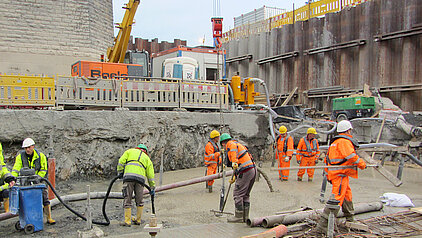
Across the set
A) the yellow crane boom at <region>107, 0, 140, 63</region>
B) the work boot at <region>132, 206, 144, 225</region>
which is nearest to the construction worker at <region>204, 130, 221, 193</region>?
the work boot at <region>132, 206, 144, 225</region>

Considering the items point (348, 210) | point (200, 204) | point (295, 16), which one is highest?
point (295, 16)

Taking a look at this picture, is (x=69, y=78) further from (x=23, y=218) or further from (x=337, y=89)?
(x=337, y=89)

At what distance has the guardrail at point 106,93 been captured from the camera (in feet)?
30.9

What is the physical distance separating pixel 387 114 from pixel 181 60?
9.40 m

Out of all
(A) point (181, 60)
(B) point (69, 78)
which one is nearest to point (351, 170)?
(B) point (69, 78)

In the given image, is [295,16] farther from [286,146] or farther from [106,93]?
[106,93]

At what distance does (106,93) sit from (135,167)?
17.4 ft

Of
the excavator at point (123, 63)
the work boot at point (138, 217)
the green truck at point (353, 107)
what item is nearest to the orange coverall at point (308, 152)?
the work boot at point (138, 217)

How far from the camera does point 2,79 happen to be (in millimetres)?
9195

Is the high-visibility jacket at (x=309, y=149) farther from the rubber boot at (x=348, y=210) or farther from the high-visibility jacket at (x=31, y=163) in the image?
the high-visibility jacket at (x=31, y=163)

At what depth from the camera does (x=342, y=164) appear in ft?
18.4

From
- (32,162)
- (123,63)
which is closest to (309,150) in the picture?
(32,162)

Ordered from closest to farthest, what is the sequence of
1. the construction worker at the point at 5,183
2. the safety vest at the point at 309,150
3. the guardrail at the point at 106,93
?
1. the construction worker at the point at 5,183
2. the guardrail at the point at 106,93
3. the safety vest at the point at 309,150

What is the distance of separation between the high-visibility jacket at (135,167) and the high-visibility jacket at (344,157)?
10.3ft
